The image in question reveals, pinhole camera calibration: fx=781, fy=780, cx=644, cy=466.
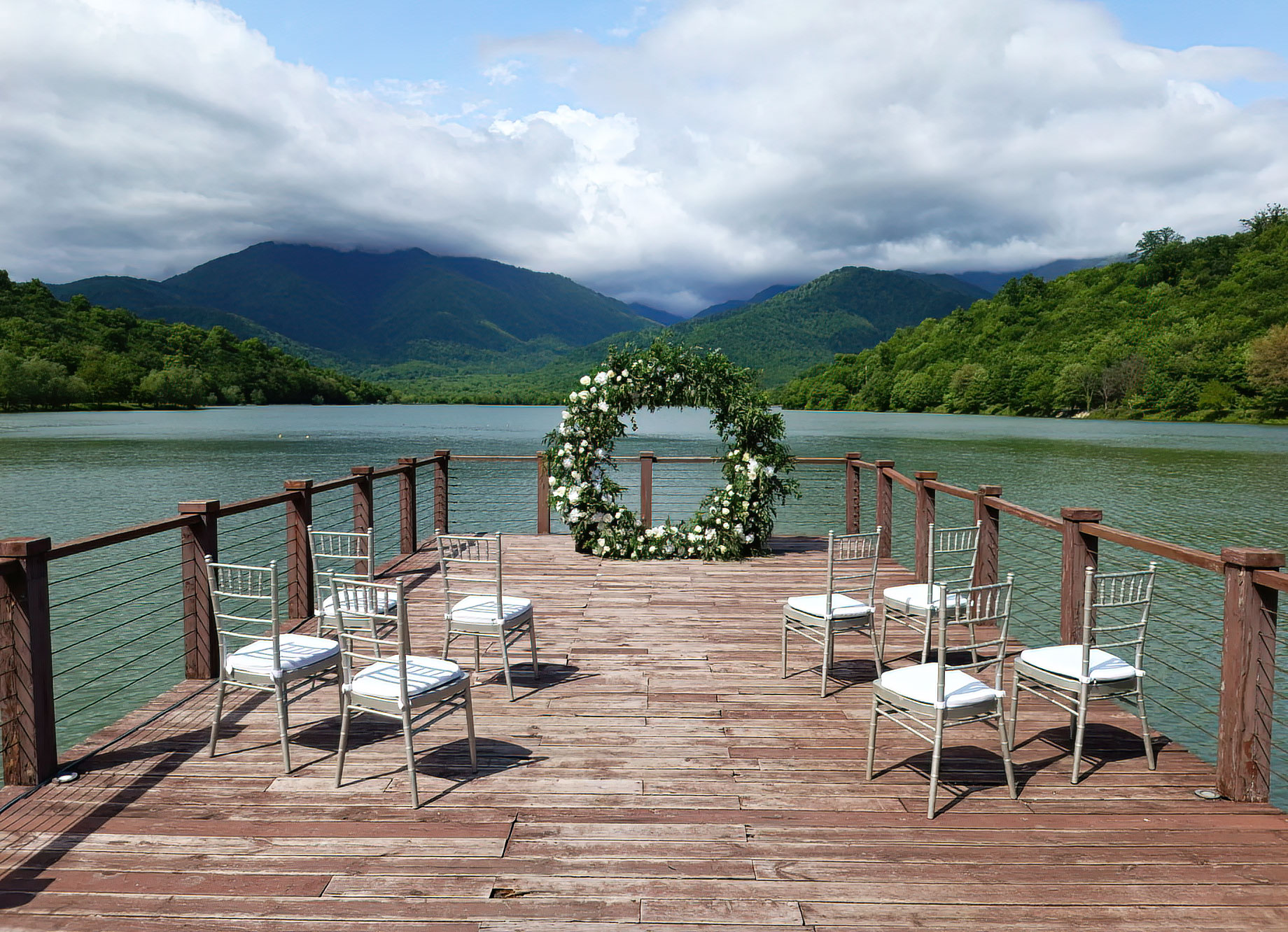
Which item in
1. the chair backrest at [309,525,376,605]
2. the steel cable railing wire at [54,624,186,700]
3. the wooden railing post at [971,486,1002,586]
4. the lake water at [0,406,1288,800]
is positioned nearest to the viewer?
the chair backrest at [309,525,376,605]

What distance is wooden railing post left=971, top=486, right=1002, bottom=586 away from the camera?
645cm

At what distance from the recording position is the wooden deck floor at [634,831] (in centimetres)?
270

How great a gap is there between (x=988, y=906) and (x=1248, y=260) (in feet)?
294

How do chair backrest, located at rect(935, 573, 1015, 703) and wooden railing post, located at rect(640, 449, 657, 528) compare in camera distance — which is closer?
chair backrest, located at rect(935, 573, 1015, 703)

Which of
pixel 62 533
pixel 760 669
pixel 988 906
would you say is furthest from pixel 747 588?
pixel 62 533

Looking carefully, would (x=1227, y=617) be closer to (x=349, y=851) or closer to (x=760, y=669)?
(x=760, y=669)

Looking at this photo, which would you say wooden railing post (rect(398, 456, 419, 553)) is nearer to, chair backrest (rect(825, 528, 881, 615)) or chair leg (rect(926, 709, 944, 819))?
chair backrest (rect(825, 528, 881, 615))

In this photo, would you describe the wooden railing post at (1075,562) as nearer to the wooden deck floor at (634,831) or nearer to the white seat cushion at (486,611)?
the wooden deck floor at (634,831)

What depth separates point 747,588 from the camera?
7809 mm

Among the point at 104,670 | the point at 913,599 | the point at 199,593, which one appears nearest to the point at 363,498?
the point at 199,593

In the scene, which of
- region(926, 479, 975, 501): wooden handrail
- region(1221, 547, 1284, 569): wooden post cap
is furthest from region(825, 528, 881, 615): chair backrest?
region(1221, 547, 1284, 569): wooden post cap

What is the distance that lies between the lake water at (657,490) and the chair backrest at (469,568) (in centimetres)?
168

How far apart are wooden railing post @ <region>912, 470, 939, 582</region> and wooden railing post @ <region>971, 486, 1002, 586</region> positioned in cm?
113

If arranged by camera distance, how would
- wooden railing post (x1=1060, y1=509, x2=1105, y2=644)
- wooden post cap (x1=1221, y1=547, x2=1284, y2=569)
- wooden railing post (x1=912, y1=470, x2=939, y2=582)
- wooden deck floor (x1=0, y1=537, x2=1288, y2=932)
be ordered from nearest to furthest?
wooden deck floor (x1=0, y1=537, x2=1288, y2=932)
wooden post cap (x1=1221, y1=547, x2=1284, y2=569)
wooden railing post (x1=1060, y1=509, x2=1105, y2=644)
wooden railing post (x1=912, y1=470, x2=939, y2=582)
